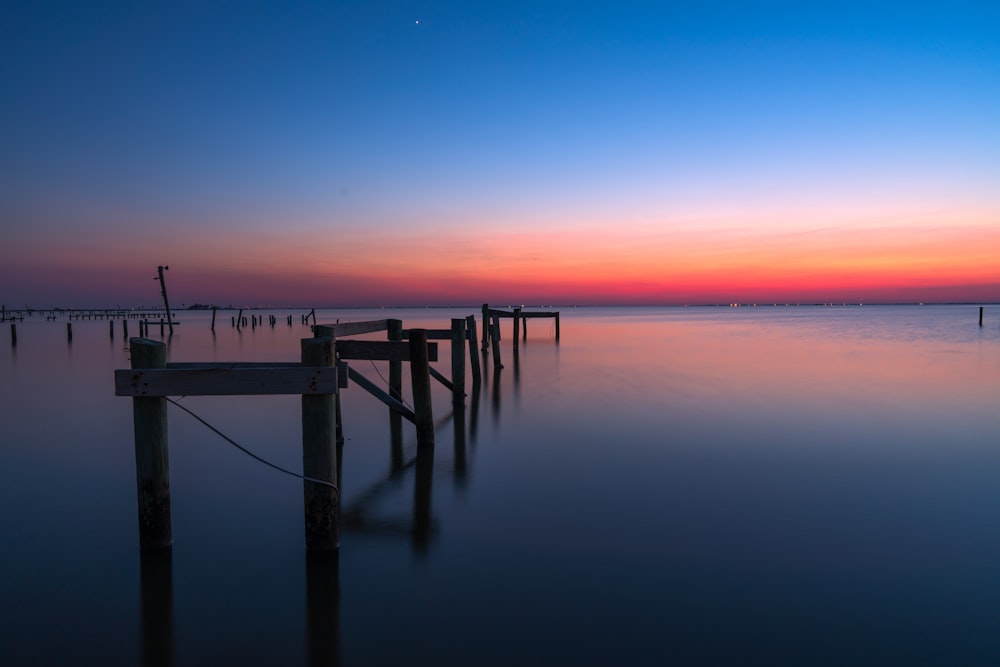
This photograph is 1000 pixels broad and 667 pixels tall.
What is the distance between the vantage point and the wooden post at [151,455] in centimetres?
506

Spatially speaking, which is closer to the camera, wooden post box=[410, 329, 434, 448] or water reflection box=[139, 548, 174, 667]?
water reflection box=[139, 548, 174, 667]

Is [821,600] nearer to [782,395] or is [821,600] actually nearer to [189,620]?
[189,620]

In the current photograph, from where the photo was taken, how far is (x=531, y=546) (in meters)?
5.86

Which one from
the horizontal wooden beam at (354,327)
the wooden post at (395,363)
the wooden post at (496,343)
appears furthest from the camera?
the wooden post at (496,343)

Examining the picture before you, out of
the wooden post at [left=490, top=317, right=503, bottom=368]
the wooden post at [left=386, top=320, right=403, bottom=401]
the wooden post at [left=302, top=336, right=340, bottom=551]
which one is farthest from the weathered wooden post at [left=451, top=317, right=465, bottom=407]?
the wooden post at [left=490, top=317, right=503, bottom=368]

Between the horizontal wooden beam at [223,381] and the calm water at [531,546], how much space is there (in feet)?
5.25

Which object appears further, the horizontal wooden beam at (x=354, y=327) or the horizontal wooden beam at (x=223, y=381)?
the horizontal wooden beam at (x=354, y=327)

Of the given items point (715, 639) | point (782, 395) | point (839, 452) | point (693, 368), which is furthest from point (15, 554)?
point (693, 368)

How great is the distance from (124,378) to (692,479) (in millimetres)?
6658

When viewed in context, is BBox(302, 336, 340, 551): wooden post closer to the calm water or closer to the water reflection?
the calm water

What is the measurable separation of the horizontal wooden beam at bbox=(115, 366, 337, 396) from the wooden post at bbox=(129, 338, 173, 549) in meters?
0.15

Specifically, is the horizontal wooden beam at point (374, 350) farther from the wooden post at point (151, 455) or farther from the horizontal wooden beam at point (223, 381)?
the horizontal wooden beam at point (223, 381)

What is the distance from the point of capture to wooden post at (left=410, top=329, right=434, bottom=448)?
30.1 feet

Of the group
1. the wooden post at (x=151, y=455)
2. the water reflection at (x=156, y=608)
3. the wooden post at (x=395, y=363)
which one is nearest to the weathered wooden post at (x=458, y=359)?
the wooden post at (x=395, y=363)
